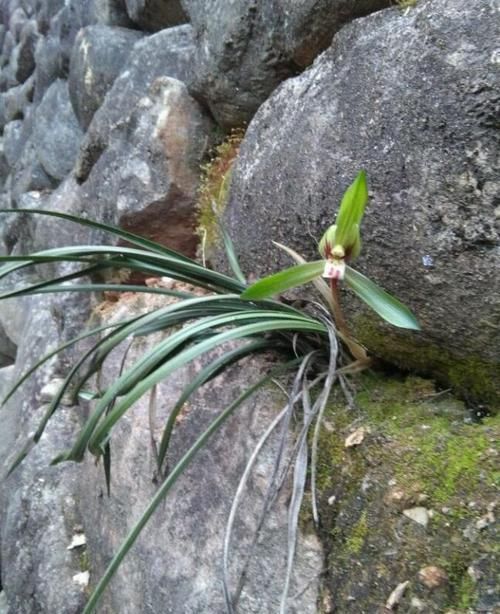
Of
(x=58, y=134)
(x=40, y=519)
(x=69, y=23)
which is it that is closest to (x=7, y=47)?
(x=69, y=23)

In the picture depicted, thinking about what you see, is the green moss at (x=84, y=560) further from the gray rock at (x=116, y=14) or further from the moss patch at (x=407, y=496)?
the gray rock at (x=116, y=14)

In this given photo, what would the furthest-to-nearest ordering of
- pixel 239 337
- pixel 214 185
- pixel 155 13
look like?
pixel 155 13 < pixel 214 185 < pixel 239 337

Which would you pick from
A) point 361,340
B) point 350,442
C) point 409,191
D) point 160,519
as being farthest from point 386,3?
point 160,519

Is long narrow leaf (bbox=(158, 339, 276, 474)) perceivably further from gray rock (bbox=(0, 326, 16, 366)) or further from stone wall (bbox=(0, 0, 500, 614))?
gray rock (bbox=(0, 326, 16, 366))

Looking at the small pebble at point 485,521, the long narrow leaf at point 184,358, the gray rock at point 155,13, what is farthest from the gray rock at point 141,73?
the small pebble at point 485,521

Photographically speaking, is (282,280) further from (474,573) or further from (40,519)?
(40,519)

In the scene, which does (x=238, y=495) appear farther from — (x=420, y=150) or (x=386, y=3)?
(x=386, y=3)

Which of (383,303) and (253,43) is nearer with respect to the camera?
(383,303)
